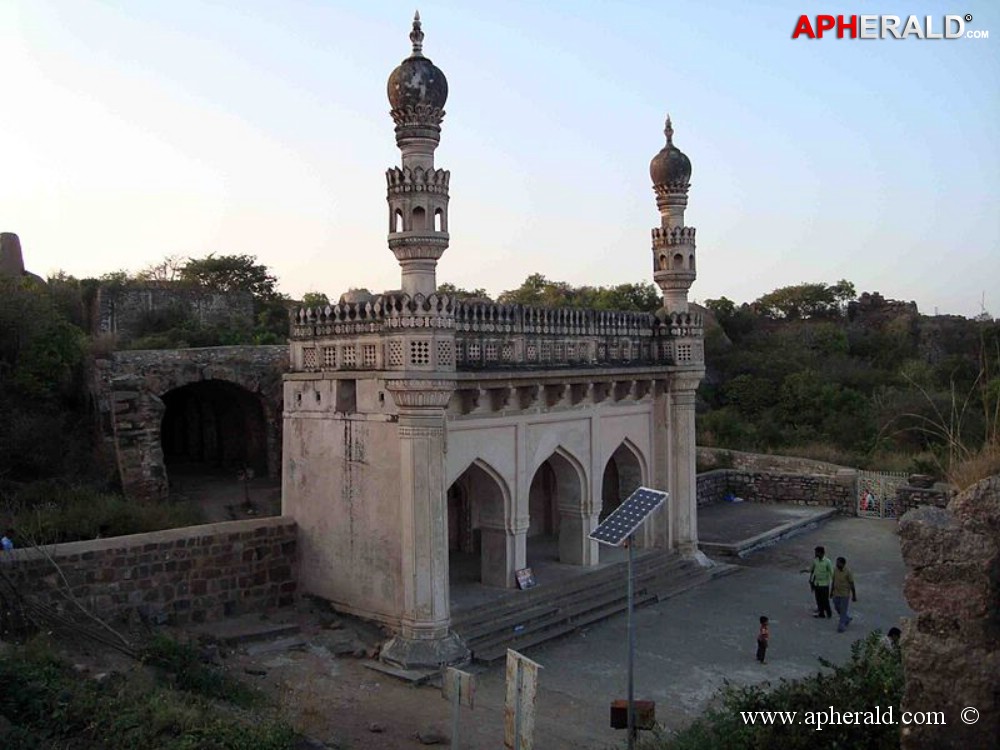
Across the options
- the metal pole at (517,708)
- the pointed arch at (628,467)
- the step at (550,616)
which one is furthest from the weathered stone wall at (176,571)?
the metal pole at (517,708)

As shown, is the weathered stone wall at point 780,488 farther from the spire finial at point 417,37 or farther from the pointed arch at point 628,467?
the spire finial at point 417,37

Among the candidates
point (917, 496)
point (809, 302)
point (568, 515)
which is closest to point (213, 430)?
point (568, 515)

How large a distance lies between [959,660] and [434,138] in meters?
8.32

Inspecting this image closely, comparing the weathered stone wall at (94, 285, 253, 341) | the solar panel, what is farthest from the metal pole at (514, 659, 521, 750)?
the weathered stone wall at (94, 285, 253, 341)

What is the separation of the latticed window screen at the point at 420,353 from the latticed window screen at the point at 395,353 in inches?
5.4

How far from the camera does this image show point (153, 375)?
1867 centimetres

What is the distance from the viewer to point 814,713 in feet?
Result: 20.3

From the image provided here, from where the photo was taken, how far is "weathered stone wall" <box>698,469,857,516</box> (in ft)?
71.7

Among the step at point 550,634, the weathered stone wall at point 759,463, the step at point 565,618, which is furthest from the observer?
the weathered stone wall at point 759,463

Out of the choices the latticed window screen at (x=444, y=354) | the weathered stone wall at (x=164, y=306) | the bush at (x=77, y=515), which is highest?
the weathered stone wall at (x=164, y=306)

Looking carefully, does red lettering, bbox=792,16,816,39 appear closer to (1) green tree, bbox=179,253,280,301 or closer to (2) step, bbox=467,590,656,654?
(2) step, bbox=467,590,656,654

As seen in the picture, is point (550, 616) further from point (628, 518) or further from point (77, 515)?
point (77, 515)

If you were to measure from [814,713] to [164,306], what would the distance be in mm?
24871

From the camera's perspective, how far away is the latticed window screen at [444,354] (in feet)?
35.1
